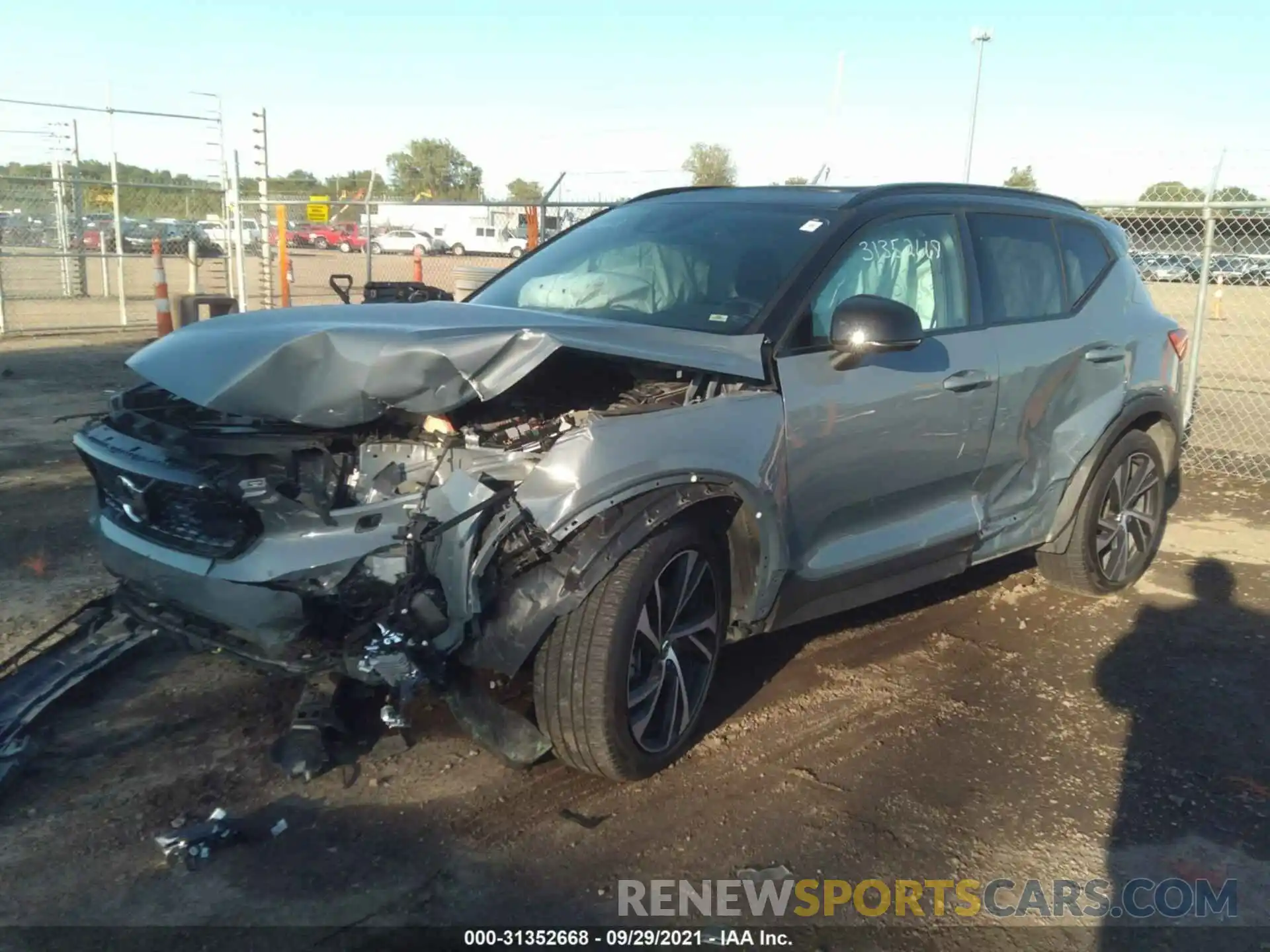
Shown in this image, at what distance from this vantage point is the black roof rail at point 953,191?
15.0 feet

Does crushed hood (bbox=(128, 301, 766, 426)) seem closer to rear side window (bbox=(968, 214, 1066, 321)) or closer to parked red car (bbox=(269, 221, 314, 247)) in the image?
rear side window (bbox=(968, 214, 1066, 321))

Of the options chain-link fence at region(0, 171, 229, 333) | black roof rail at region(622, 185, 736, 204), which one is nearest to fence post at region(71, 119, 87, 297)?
chain-link fence at region(0, 171, 229, 333)

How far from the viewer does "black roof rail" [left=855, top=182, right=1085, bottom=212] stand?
15.0 feet

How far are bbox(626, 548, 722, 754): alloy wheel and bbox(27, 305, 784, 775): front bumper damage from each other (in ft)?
0.92

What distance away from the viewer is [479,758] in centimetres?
372

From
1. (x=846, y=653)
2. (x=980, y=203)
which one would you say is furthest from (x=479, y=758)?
(x=980, y=203)

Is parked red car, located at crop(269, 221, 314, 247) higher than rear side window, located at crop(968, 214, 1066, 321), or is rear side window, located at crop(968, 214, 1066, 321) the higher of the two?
rear side window, located at crop(968, 214, 1066, 321)

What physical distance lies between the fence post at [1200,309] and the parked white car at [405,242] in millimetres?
25686

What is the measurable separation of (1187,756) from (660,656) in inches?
79.8

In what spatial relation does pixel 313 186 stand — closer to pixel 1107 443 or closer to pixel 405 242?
pixel 405 242

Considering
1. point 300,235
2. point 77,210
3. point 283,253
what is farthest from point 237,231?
point 300,235

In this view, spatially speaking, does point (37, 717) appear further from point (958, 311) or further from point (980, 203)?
point (980, 203)

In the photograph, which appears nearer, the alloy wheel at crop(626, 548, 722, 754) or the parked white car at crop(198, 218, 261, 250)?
the alloy wheel at crop(626, 548, 722, 754)

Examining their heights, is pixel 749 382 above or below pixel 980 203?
below
